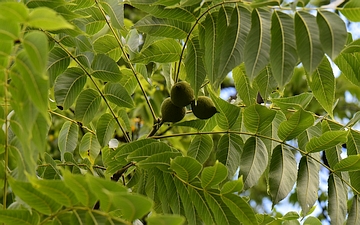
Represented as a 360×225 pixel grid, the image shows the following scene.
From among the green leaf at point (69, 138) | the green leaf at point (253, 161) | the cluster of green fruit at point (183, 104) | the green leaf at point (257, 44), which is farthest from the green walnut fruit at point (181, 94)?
the green leaf at point (69, 138)

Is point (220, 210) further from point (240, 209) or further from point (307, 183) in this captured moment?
point (307, 183)

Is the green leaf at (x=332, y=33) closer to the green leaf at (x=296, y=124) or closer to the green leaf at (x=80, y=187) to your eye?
the green leaf at (x=296, y=124)

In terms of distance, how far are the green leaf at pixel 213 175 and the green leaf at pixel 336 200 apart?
0.40 m

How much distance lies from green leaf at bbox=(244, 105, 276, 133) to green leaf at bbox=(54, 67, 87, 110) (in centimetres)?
51

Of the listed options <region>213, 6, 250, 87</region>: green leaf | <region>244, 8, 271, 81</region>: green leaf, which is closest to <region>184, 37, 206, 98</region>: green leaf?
<region>213, 6, 250, 87</region>: green leaf

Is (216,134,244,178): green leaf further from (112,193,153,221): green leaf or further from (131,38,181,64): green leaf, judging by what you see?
(112,193,153,221): green leaf

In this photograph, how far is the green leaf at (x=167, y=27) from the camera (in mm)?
1524

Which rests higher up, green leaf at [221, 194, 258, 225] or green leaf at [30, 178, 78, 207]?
green leaf at [30, 178, 78, 207]

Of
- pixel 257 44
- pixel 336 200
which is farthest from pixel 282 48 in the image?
pixel 336 200

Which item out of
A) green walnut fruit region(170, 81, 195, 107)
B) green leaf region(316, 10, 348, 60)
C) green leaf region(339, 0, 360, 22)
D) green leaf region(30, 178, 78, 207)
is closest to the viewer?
green leaf region(30, 178, 78, 207)

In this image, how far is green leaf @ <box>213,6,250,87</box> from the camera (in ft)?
4.29

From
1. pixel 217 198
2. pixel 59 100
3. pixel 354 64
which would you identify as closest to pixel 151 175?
pixel 217 198

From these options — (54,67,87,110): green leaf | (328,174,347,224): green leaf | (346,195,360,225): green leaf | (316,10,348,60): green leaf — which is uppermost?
(316,10,348,60): green leaf

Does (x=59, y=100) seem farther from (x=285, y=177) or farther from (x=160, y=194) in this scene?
(x=285, y=177)
